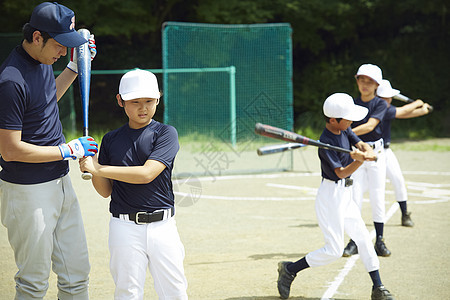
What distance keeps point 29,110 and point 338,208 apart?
280 cm

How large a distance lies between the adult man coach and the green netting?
10184 millimetres

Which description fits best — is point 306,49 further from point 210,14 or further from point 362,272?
point 362,272

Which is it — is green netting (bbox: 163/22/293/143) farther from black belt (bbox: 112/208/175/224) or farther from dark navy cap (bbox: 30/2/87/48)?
black belt (bbox: 112/208/175/224)

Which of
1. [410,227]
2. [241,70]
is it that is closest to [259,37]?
[241,70]

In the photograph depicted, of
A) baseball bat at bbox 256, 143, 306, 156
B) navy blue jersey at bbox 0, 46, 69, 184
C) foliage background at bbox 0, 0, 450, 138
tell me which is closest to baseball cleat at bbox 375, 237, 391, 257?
baseball bat at bbox 256, 143, 306, 156

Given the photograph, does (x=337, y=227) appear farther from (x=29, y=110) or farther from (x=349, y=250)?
(x=29, y=110)

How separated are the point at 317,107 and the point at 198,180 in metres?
11.6

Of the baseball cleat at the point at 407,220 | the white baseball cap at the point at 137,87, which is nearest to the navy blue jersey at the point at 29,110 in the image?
the white baseball cap at the point at 137,87

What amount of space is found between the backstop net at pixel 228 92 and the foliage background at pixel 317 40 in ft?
15.8

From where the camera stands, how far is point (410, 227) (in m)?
8.05

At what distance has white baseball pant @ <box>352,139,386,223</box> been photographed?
6.95 metres

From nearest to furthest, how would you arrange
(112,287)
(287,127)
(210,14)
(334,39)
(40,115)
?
(40,115), (112,287), (287,127), (210,14), (334,39)

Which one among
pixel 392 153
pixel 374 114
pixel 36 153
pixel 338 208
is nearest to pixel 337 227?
pixel 338 208

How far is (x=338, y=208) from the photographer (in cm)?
527
